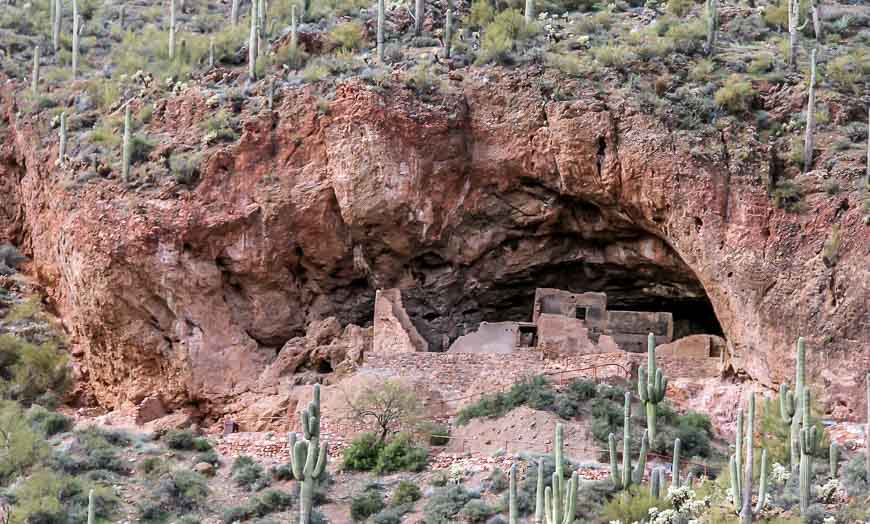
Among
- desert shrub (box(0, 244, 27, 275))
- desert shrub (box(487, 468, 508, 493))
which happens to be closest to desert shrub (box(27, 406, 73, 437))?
desert shrub (box(0, 244, 27, 275))

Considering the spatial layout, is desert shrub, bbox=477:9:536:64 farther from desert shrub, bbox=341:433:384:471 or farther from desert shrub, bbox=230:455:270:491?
desert shrub, bbox=230:455:270:491

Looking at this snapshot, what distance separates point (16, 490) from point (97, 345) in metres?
7.70

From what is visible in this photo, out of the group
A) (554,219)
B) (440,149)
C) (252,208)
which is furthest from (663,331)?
(252,208)

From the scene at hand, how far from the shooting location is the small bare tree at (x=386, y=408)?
38219mm

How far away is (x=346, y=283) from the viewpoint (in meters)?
43.8

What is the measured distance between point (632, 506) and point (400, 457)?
21.9 ft

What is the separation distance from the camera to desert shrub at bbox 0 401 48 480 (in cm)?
3691

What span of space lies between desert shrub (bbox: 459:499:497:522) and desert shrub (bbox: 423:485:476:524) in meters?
0.20

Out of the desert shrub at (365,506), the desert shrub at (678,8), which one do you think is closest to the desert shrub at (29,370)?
the desert shrub at (365,506)

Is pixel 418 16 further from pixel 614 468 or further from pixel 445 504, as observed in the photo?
pixel 614 468

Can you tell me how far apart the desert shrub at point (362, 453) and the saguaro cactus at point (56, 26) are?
57.9ft

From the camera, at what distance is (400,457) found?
37312mm

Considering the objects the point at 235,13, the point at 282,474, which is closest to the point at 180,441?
the point at 282,474

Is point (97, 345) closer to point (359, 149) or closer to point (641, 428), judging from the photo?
point (359, 149)
